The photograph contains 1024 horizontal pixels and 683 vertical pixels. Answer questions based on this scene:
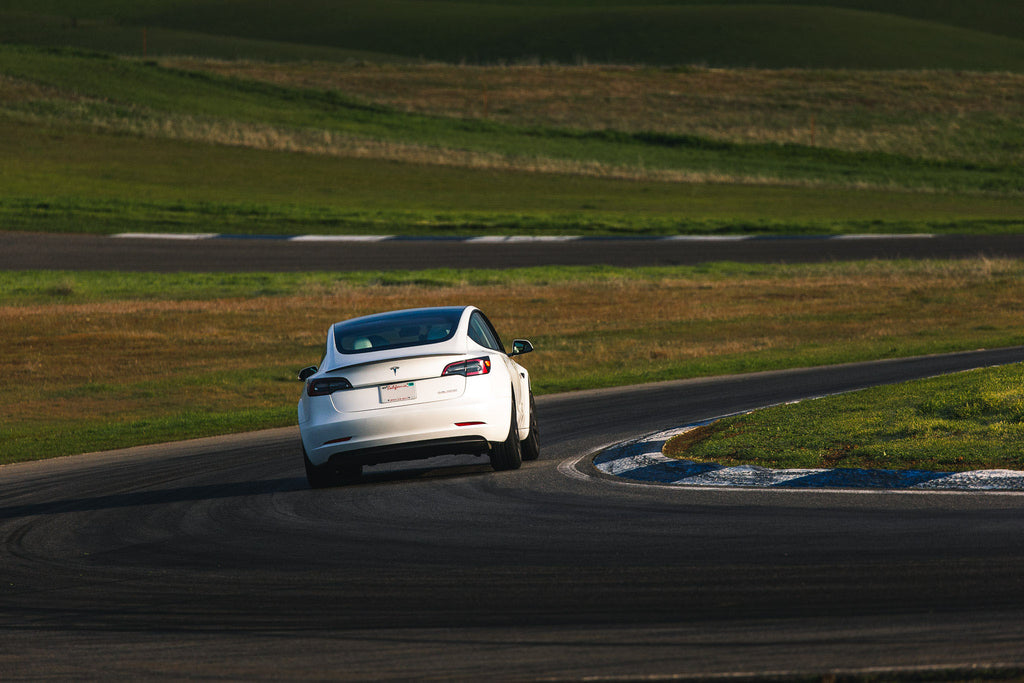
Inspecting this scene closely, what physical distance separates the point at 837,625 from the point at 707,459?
5.34m

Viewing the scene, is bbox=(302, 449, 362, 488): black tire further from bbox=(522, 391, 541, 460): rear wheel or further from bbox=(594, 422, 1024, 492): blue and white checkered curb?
bbox=(594, 422, 1024, 492): blue and white checkered curb

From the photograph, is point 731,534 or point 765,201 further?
point 765,201

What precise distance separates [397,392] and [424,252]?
3359 centimetres

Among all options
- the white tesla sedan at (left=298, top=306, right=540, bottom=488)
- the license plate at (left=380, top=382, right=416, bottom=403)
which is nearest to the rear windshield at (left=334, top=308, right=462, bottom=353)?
the white tesla sedan at (left=298, top=306, right=540, bottom=488)

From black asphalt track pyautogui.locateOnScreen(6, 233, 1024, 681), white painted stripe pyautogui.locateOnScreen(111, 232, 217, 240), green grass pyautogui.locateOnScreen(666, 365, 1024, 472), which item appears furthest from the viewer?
white painted stripe pyautogui.locateOnScreen(111, 232, 217, 240)

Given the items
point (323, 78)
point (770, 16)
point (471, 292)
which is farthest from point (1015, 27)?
point (471, 292)

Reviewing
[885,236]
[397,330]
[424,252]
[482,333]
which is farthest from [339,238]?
[397,330]

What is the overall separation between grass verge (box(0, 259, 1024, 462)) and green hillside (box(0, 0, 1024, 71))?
8170cm

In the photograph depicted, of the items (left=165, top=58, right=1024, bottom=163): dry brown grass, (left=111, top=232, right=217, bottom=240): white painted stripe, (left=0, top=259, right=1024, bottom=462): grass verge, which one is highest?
(left=165, top=58, right=1024, bottom=163): dry brown grass

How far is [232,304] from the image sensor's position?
114 ft

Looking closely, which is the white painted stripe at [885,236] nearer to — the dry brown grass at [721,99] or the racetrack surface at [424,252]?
the racetrack surface at [424,252]

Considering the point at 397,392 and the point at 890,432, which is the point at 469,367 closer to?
the point at 397,392

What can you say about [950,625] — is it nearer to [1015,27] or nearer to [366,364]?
[366,364]

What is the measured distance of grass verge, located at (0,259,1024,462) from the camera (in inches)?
901
